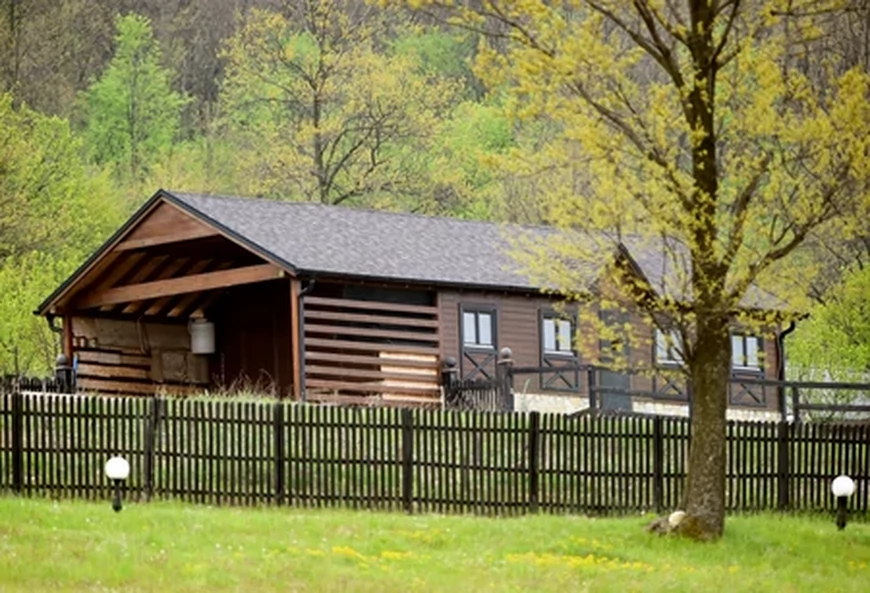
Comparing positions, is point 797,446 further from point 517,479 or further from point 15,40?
point 15,40

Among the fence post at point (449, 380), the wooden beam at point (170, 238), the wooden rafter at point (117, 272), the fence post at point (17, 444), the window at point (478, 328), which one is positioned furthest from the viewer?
the window at point (478, 328)

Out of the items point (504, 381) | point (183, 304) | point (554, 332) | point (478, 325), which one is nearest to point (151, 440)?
point (504, 381)

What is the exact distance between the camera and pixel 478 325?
137 feet

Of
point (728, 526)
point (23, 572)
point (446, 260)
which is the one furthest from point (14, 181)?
point (23, 572)

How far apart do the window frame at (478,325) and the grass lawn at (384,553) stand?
47.0ft

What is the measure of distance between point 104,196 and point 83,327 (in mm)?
23999

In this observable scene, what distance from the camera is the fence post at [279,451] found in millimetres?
27656

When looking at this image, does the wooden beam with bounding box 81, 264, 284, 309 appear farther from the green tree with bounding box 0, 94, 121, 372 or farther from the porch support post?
the green tree with bounding box 0, 94, 121, 372

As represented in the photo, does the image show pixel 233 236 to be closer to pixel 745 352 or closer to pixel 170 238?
pixel 170 238

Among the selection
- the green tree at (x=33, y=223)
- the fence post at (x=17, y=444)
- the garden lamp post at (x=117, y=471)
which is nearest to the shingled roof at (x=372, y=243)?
the green tree at (x=33, y=223)

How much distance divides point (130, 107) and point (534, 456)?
2306 inches

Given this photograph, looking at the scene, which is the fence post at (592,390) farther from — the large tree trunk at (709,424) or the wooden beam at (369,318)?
the large tree trunk at (709,424)

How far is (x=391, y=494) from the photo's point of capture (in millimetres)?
28016

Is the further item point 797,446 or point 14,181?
point 14,181
